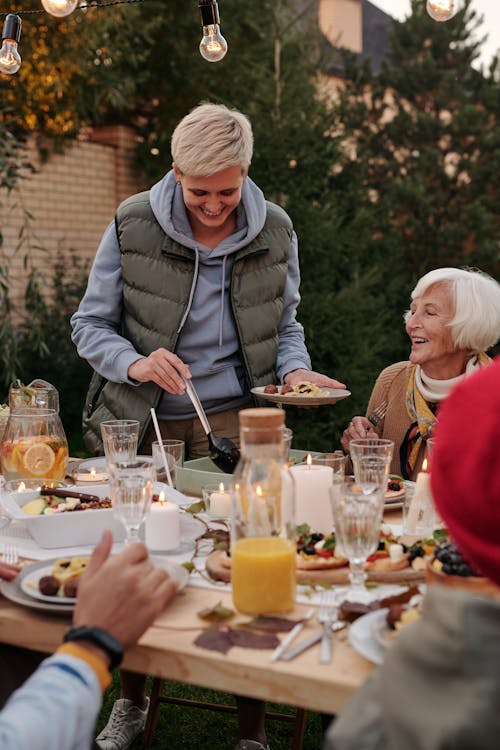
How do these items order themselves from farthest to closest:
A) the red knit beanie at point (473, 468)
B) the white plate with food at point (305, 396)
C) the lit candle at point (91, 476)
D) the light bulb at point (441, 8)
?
the light bulb at point (441, 8), the white plate with food at point (305, 396), the lit candle at point (91, 476), the red knit beanie at point (473, 468)

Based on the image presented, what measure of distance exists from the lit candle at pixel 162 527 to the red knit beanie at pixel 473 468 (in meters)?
0.96

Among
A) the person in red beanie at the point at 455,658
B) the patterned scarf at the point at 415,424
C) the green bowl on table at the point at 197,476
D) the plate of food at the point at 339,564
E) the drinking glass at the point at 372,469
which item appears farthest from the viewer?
the patterned scarf at the point at 415,424

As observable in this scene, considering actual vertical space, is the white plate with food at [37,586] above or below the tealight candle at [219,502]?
below

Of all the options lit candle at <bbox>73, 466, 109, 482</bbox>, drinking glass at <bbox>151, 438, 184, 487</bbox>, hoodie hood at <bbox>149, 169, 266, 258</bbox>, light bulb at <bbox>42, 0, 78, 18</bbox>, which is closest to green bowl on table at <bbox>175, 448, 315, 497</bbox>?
drinking glass at <bbox>151, 438, 184, 487</bbox>

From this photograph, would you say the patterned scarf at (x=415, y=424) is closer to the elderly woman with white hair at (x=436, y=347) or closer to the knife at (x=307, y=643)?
the elderly woman with white hair at (x=436, y=347)

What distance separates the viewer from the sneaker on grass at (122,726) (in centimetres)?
311

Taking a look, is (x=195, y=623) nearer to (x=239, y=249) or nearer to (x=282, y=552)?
(x=282, y=552)

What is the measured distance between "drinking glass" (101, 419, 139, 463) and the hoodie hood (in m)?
0.92

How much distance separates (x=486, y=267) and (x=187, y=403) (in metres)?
6.82

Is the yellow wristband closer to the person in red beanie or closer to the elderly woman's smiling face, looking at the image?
the person in red beanie

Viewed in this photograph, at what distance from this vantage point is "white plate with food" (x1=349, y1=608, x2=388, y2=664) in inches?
59.3

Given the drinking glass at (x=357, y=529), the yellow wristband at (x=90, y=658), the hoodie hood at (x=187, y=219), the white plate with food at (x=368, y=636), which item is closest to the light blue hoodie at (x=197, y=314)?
the hoodie hood at (x=187, y=219)

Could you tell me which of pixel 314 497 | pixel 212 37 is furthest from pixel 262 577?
pixel 212 37

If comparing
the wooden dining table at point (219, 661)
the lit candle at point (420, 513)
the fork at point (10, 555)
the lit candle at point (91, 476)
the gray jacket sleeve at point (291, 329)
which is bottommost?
the wooden dining table at point (219, 661)
